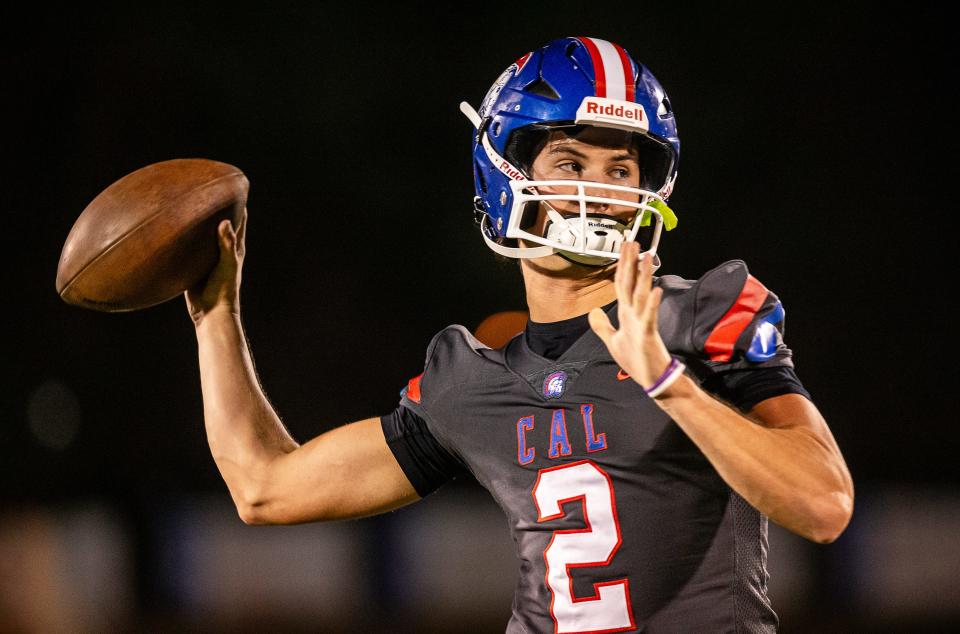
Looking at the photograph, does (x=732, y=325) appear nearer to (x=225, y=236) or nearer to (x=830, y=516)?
(x=830, y=516)

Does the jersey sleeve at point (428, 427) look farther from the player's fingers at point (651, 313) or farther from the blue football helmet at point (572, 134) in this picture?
the player's fingers at point (651, 313)

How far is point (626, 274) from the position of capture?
→ 1.45m

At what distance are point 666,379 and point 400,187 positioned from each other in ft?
17.4

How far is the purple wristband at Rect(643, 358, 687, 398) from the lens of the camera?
1.40 metres

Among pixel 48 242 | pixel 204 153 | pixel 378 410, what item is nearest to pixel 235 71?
pixel 204 153

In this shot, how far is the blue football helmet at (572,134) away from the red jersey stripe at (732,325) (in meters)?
0.27

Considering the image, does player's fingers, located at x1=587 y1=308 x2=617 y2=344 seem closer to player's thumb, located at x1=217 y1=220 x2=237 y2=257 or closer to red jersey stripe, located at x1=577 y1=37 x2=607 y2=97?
red jersey stripe, located at x1=577 y1=37 x2=607 y2=97

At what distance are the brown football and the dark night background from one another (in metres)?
3.72

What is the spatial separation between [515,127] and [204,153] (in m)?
4.65

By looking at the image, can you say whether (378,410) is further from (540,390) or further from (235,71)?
(540,390)

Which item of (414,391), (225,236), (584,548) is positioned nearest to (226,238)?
(225,236)

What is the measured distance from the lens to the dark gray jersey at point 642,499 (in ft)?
5.42

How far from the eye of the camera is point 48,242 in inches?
243

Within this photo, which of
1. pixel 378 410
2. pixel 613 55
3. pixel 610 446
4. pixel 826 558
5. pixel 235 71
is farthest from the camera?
pixel 235 71
